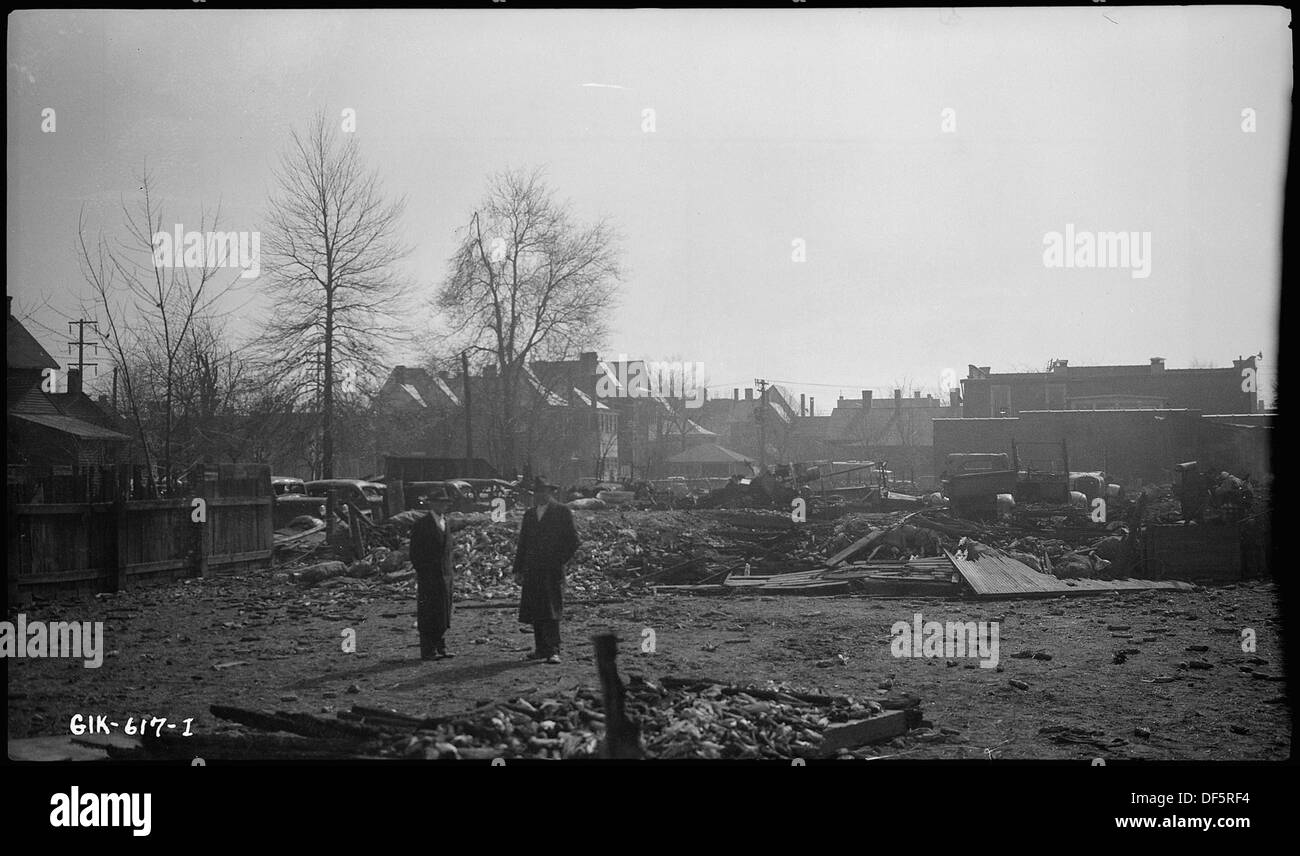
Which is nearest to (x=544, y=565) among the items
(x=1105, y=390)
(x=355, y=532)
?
(x=355, y=532)

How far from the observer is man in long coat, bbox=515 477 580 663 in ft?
31.9

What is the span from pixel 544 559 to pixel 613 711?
3793mm

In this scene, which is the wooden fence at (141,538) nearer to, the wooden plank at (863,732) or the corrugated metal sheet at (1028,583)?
the wooden plank at (863,732)

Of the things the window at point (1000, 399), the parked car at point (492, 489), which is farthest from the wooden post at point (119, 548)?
the window at point (1000, 399)

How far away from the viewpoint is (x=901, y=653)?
34.6 ft

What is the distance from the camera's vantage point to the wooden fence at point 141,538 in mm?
12406

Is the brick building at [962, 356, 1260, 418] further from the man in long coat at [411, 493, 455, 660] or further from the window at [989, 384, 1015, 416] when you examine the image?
the man in long coat at [411, 493, 455, 660]

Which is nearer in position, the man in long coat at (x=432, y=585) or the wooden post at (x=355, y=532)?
the man in long coat at (x=432, y=585)

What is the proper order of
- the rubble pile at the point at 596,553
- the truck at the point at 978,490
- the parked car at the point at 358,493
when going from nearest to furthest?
1. the rubble pile at the point at 596,553
2. the parked car at the point at 358,493
3. the truck at the point at 978,490

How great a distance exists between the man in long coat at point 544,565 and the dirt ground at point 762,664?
0.34 m

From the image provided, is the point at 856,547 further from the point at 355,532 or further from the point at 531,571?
the point at 531,571
